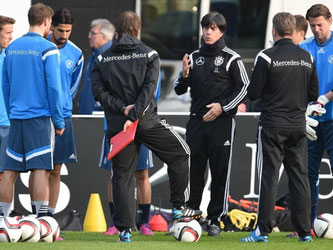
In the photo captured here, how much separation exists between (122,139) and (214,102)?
4.56ft

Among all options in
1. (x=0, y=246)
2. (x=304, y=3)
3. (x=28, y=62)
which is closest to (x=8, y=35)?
(x=28, y=62)

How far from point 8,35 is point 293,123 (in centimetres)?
358

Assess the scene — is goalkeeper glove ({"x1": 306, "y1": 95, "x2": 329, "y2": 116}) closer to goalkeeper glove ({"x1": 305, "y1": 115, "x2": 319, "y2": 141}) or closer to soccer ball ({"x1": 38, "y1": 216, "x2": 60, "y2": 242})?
goalkeeper glove ({"x1": 305, "y1": 115, "x2": 319, "y2": 141})

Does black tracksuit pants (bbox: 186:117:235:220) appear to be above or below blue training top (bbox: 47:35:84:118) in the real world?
below

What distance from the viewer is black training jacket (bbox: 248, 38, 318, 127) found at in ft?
29.3

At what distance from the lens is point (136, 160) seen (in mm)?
9164

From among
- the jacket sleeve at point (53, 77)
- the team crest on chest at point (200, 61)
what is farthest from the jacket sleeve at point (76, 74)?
the team crest on chest at point (200, 61)

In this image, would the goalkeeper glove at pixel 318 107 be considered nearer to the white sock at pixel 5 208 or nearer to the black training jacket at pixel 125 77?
the black training jacket at pixel 125 77

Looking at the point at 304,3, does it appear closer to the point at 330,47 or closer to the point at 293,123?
the point at 330,47

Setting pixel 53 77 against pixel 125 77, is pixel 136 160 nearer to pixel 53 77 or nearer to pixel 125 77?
pixel 125 77

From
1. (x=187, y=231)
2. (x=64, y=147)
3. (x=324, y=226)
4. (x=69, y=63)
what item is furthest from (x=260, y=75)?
(x=64, y=147)

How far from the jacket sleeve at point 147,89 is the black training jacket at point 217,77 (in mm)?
880

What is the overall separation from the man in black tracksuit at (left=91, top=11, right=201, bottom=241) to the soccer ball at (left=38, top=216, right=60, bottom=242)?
1.98ft

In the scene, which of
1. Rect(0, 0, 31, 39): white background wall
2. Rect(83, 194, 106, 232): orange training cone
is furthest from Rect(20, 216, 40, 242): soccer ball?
Rect(0, 0, 31, 39): white background wall
